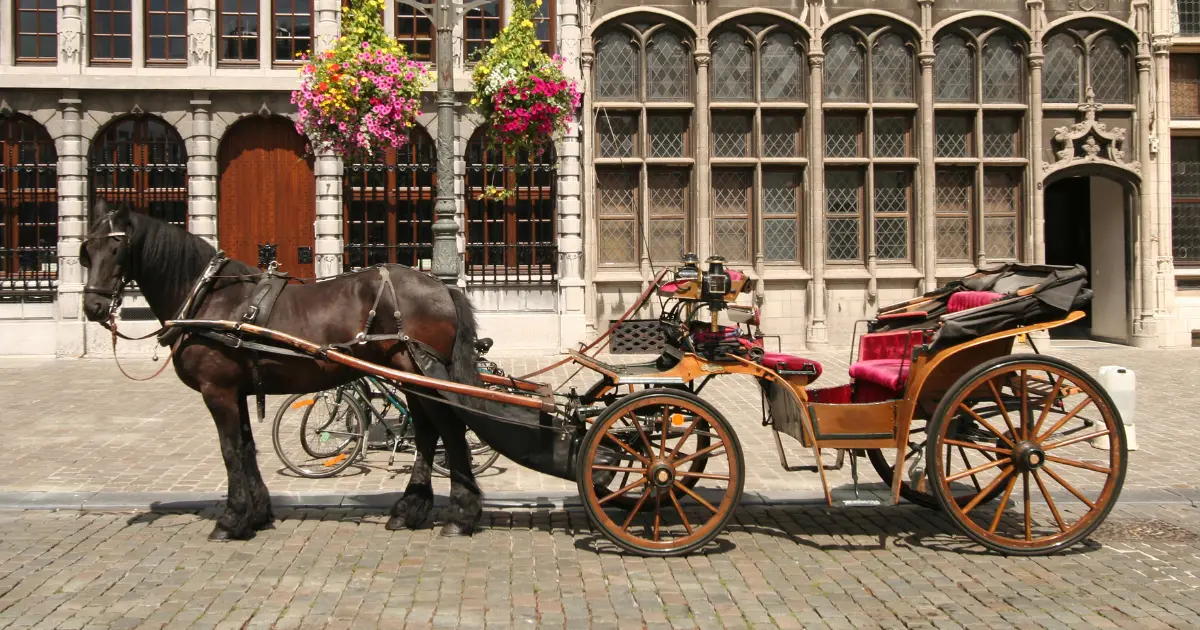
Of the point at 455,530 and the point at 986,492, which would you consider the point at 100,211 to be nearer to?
the point at 455,530

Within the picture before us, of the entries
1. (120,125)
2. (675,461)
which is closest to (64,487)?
(675,461)

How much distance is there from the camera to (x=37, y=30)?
17250 millimetres

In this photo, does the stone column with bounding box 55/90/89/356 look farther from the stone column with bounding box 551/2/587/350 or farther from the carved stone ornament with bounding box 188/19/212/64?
the stone column with bounding box 551/2/587/350

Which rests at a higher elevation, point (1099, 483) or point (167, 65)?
point (167, 65)

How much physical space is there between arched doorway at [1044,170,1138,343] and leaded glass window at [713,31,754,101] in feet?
18.0

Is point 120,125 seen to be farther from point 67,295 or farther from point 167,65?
point 67,295

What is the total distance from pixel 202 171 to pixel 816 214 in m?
9.72

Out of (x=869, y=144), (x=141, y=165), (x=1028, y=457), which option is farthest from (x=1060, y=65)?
(x=141, y=165)

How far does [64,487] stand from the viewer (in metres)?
8.05

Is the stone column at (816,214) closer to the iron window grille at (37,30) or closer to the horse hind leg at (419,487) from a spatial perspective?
the horse hind leg at (419,487)

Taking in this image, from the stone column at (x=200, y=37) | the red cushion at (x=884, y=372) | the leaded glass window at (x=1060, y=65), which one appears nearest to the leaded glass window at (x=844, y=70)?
the leaded glass window at (x=1060, y=65)

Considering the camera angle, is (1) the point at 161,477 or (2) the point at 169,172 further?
(2) the point at 169,172

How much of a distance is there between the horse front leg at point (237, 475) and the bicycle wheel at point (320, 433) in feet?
5.41

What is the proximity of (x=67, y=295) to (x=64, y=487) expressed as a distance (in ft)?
31.8
